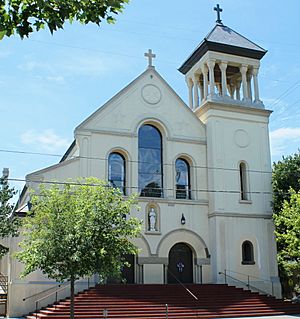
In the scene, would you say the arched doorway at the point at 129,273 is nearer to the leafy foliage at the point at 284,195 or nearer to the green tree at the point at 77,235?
the green tree at the point at 77,235

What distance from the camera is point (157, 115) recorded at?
2948cm

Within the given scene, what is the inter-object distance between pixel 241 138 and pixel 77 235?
16.1 meters

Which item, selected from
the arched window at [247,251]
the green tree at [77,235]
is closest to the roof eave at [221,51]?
the arched window at [247,251]

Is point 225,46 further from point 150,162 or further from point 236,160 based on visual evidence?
point 150,162

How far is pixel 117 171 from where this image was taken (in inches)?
1111

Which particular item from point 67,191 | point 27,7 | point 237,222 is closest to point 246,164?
point 237,222

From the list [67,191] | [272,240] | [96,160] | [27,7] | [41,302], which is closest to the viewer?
[27,7]

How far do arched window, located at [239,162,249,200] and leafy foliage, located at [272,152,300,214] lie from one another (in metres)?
1.69

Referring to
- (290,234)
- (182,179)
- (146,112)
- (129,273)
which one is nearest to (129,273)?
(129,273)

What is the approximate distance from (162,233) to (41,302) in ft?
25.3

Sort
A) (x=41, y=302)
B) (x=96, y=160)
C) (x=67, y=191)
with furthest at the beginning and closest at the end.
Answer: (x=96, y=160), (x=41, y=302), (x=67, y=191)

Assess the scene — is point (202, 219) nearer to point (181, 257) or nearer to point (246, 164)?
point (181, 257)

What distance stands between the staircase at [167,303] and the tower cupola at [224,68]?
40.3 feet

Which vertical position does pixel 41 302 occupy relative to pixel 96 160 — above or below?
below
